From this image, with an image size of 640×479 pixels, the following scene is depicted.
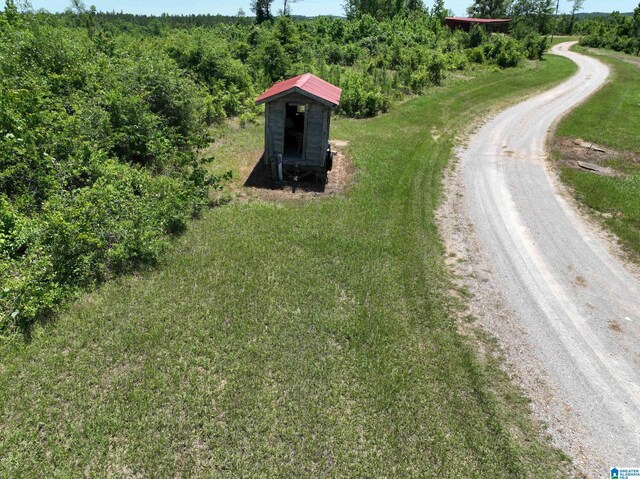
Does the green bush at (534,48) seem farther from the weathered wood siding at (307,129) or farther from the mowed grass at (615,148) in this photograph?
the weathered wood siding at (307,129)

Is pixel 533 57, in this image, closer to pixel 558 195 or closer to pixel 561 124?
pixel 561 124

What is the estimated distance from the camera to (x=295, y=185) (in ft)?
46.5

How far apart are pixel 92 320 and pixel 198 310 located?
1.99 meters

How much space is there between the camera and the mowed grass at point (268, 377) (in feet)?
18.2

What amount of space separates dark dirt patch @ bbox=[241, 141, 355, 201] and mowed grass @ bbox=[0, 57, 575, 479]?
312cm

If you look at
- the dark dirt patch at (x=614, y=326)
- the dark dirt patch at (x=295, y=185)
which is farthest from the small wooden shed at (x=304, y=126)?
the dark dirt patch at (x=614, y=326)

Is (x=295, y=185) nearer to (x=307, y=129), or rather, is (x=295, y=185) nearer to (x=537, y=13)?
(x=307, y=129)

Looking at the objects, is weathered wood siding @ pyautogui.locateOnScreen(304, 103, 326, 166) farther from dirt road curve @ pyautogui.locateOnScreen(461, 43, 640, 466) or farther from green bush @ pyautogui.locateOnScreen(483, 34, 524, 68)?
green bush @ pyautogui.locateOnScreen(483, 34, 524, 68)

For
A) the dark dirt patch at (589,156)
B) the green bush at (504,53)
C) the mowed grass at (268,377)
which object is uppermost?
the green bush at (504,53)

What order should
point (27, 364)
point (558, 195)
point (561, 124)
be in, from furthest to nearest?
point (561, 124)
point (558, 195)
point (27, 364)

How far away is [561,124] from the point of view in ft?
73.4

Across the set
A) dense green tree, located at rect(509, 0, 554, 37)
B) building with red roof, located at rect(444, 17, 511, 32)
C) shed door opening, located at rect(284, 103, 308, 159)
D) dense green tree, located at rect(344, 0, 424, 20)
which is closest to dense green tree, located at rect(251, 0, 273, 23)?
dense green tree, located at rect(344, 0, 424, 20)

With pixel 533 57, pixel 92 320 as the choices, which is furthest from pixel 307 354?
pixel 533 57

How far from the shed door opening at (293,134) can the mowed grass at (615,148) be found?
1068 cm
